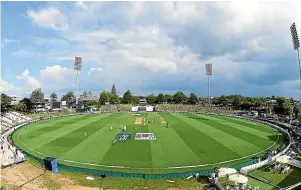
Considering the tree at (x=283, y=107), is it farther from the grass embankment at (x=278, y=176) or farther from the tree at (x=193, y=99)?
the grass embankment at (x=278, y=176)

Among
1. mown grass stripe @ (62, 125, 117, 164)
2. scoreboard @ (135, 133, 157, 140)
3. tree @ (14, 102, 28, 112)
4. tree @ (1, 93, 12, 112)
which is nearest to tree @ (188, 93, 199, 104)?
tree @ (14, 102, 28, 112)

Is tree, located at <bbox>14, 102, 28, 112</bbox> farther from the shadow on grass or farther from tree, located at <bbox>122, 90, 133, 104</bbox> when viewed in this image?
the shadow on grass

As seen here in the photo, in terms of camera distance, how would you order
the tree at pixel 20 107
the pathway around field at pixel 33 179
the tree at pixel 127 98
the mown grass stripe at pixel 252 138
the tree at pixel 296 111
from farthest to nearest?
the tree at pixel 127 98, the tree at pixel 20 107, the tree at pixel 296 111, the mown grass stripe at pixel 252 138, the pathway around field at pixel 33 179

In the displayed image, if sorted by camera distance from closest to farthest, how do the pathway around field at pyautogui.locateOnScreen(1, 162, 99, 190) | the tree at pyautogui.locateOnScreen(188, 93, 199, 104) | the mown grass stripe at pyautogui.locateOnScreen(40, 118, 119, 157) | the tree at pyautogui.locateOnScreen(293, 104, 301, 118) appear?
the pathway around field at pyautogui.locateOnScreen(1, 162, 99, 190)
the mown grass stripe at pyautogui.locateOnScreen(40, 118, 119, 157)
the tree at pyautogui.locateOnScreen(293, 104, 301, 118)
the tree at pyautogui.locateOnScreen(188, 93, 199, 104)

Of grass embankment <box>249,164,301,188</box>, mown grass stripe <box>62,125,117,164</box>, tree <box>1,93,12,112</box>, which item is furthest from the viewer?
tree <box>1,93,12,112</box>

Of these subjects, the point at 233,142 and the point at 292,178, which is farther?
the point at 233,142

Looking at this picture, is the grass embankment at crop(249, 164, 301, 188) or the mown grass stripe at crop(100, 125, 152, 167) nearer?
the grass embankment at crop(249, 164, 301, 188)

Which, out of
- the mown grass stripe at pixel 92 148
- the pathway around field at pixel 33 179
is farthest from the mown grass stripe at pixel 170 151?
the pathway around field at pixel 33 179

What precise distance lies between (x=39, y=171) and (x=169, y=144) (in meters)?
24.8

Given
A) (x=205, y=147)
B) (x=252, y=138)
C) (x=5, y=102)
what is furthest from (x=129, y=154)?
(x=5, y=102)

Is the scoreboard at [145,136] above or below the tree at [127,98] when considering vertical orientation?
below

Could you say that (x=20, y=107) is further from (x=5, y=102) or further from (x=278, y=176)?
(x=278, y=176)

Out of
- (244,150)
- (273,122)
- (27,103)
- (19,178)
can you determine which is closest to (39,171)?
(19,178)

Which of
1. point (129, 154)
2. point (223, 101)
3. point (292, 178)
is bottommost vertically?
point (292, 178)
